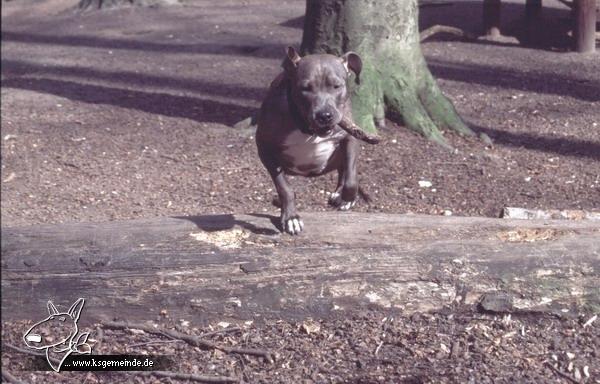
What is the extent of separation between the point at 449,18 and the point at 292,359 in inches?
342

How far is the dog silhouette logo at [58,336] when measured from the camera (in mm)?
4191

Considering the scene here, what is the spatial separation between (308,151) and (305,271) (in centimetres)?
62

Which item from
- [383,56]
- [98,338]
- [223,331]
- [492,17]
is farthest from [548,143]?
[98,338]

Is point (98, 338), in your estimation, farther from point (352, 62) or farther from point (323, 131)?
A: point (352, 62)

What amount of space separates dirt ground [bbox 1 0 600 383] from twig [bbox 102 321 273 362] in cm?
3

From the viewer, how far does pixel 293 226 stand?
14.7 feet

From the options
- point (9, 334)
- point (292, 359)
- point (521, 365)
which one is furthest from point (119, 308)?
point (521, 365)

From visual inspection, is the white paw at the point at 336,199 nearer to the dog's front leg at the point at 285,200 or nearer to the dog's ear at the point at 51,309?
the dog's front leg at the point at 285,200

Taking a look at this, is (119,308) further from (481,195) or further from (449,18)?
(449,18)

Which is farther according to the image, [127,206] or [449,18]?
[449,18]

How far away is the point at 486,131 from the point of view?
311 inches

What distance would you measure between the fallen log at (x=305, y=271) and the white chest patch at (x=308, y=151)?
0.32 metres

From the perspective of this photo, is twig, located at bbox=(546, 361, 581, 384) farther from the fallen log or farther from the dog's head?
the dog's head

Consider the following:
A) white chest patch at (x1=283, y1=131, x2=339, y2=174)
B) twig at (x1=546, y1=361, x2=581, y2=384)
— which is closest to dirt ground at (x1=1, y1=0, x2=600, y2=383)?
twig at (x1=546, y1=361, x2=581, y2=384)
